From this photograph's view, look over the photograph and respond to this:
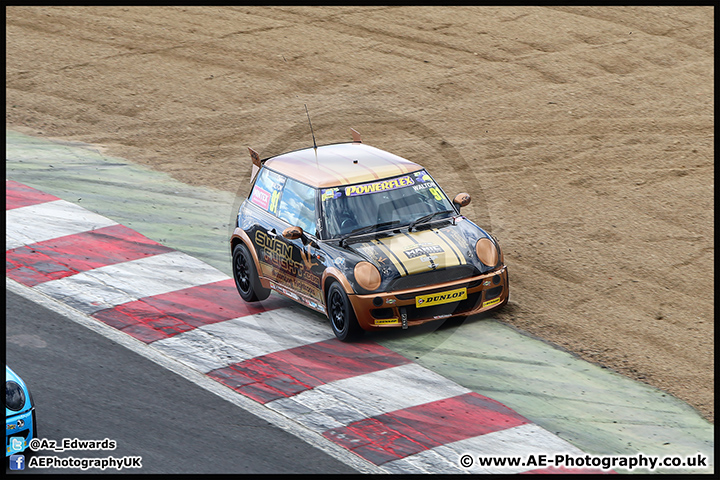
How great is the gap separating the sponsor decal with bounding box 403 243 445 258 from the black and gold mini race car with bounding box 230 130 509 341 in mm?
10

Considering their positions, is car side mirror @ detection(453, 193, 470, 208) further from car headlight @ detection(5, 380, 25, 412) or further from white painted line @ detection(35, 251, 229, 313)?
car headlight @ detection(5, 380, 25, 412)

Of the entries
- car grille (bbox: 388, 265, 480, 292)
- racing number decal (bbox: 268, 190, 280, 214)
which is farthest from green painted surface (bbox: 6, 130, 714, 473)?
racing number decal (bbox: 268, 190, 280, 214)

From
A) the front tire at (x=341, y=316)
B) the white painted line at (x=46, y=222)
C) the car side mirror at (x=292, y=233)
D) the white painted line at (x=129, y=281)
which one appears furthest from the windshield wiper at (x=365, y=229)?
the white painted line at (x=46, y=222)

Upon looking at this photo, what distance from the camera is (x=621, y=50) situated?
1919cm

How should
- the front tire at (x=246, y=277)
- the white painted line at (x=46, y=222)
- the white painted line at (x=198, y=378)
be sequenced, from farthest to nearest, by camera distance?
the white painted line at (x=46, y=222) < the front tire at (x=246, y=277) < the white painted line at (x=198, y=378)

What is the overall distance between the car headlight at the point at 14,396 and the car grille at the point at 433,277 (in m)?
3.64

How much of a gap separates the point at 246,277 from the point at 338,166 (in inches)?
67.5

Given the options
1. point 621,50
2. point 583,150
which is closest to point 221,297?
point 583,150

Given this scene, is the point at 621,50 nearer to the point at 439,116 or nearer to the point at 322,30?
the point at 439,116

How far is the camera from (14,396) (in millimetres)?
7016

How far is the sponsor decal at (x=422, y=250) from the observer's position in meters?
9.27

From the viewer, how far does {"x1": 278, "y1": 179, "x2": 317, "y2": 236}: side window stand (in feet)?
32.0

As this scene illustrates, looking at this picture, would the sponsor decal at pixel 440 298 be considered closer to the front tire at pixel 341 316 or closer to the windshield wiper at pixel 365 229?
the front tire at pixel 341 316

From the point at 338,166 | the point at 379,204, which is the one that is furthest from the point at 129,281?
the point at 379,204
